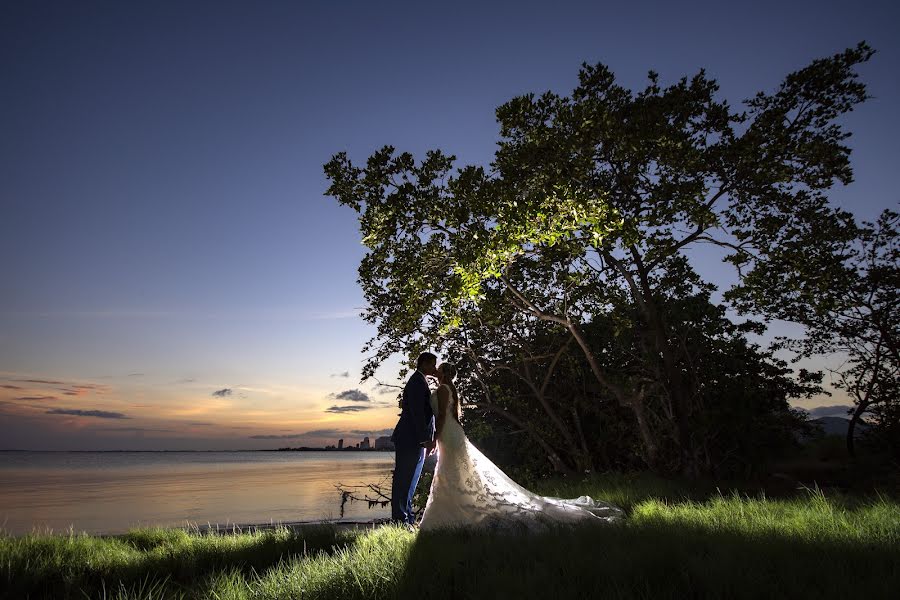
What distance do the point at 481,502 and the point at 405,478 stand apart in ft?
4.58

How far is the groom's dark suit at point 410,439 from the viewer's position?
24.5 feet

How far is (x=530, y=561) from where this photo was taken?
4215 mm

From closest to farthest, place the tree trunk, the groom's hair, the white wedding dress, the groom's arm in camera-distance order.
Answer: the white wedding dress
the groom's arm
the groom's hair
the tree trunk

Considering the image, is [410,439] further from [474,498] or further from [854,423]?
[854,423]

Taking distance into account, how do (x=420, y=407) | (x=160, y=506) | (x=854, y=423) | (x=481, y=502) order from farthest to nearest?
(x=160, y=506)
(x=854, y=423)
(x=420, y=407)
(x=481, y=502)

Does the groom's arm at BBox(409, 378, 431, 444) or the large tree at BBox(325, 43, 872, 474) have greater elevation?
the large tree at BBox(325, 43, 872, 474)

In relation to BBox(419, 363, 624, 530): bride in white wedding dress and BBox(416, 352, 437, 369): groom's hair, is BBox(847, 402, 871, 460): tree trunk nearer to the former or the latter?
BBox(419, 363, 624, 530): bride in white wedding dress

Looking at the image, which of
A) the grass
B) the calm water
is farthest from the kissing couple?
Answer: the calm water

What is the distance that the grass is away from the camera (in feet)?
11.6

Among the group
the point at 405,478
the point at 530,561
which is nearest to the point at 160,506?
the point at 405,478

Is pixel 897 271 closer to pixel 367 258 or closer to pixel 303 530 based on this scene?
pixel 367 258

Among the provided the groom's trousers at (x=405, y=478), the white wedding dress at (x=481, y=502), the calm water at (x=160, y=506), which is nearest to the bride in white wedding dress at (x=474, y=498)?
the white wedding dress at (x=481, y=502)

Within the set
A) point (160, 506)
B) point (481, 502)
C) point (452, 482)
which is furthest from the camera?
point (160, 506)

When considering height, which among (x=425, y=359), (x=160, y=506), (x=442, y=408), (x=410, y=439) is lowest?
(x=160, y=506)
